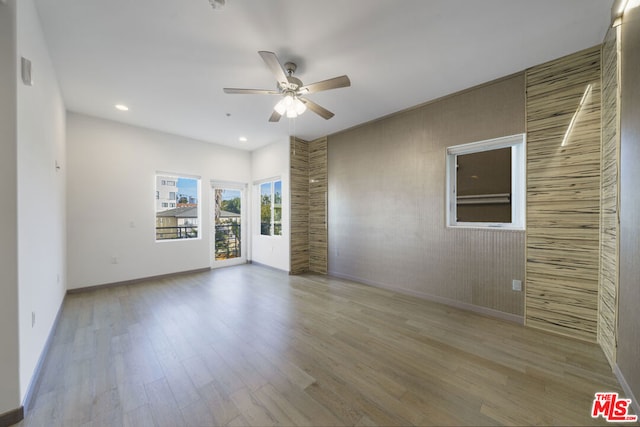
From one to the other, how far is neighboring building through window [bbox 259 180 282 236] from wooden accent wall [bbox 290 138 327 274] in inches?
21.6

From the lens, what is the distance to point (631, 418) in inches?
57.3

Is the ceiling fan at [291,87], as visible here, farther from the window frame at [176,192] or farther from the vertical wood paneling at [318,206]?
the window frame at [176,192]

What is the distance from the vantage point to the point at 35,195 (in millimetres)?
1932

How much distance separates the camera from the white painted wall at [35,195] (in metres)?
1.58

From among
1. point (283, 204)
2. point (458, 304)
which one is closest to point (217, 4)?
point (283, 204)

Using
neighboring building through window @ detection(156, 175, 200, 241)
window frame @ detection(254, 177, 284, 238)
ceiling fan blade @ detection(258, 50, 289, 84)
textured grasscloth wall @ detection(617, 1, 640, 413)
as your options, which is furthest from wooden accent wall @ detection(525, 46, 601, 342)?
neighboring building through window @ detection(156, 175, 200, 241)

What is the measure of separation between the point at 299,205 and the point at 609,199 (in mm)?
4289

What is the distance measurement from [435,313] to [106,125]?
19.4ft

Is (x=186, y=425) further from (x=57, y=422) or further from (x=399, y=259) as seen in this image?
(x=399, y=259)

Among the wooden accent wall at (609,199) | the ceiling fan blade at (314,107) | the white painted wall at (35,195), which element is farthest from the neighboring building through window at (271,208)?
the wooden accent wall at (609,199)

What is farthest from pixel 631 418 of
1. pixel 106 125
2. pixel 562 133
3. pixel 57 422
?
pixel 106 125

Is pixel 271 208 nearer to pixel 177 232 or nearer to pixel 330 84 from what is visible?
pixel 177 232

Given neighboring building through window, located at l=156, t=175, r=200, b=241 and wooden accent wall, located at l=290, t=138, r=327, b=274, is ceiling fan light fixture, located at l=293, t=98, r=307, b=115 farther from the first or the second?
neighboring building through window, located at l=156, t=175, r=200, b=241

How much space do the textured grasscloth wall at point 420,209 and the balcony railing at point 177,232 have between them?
2992mm
